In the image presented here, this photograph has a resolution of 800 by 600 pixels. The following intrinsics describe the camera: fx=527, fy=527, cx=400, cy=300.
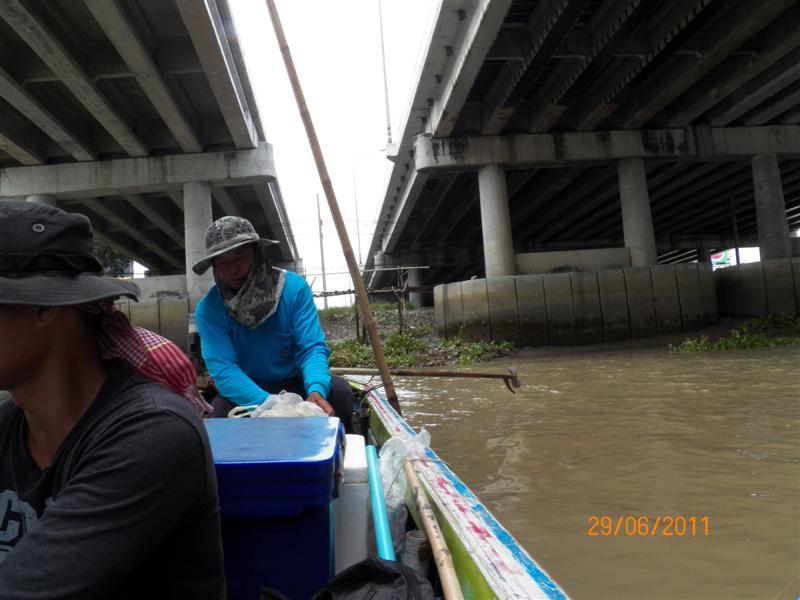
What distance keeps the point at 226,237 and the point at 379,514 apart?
5.35 ft

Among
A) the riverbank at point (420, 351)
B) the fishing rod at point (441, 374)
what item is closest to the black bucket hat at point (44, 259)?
the fishing rod at point (441, 374)

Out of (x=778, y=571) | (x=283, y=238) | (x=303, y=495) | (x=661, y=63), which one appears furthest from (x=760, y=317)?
(x=283, y=238)

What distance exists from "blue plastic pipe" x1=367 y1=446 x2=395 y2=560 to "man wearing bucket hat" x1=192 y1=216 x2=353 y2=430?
2.46ft

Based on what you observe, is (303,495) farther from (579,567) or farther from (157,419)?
(579,567)

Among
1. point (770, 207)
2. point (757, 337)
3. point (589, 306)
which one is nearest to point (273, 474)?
point (757, 337)

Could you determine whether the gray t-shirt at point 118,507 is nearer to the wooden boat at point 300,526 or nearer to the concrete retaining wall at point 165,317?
the wooden boat at point 300,526

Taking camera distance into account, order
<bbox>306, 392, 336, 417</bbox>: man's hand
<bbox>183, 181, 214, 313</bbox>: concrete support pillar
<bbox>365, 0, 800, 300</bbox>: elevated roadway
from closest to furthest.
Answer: <bbox>306, 392, 336, 417</bbox>: man's hand
<bbox>365, 0, 800, 300</bbox>: elevated roadway
<bbox>183, 181, 214, 313</bbox>: concrete support pillar

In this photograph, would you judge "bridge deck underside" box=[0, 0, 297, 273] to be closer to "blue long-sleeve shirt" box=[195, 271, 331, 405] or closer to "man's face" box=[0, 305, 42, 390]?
"blue long-sleeve shirt" box=[195, 271, 331, 405]

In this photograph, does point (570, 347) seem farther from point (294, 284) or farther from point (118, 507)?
point (118, 507)

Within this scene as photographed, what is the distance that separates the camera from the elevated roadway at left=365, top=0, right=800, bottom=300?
9.36 metres

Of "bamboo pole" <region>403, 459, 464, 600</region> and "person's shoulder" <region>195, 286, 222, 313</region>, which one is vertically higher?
"person's shoulder" <region>195, 286, 222, 313</region>

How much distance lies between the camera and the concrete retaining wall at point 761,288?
1147 centimetres
